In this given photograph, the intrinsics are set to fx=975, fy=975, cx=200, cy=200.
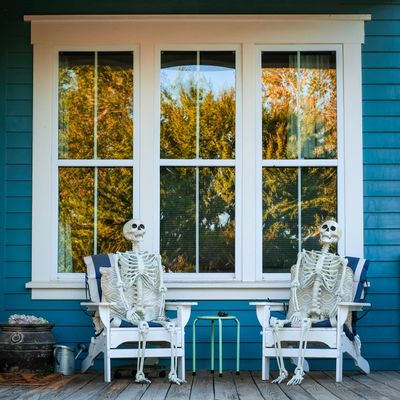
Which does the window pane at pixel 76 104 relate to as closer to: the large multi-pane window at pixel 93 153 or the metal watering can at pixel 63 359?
the large multi-pane window at pixel 93 153

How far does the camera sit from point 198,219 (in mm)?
8094

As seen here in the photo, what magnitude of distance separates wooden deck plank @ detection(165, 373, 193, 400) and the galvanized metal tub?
43.2 inches

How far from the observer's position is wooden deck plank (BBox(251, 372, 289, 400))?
6.36 m

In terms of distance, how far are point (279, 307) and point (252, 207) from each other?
90 cm

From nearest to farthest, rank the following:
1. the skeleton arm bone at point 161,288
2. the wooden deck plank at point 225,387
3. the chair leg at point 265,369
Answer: the wooden deck plank at point 225,387 → the chair leg at point 265,369 → the skeleton arm bone at point 161,288

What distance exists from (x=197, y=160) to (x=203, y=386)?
6.70ft

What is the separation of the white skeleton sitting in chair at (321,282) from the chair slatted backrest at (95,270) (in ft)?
4.83

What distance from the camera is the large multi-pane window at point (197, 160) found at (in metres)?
8.07

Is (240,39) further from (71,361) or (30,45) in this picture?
(71,361)

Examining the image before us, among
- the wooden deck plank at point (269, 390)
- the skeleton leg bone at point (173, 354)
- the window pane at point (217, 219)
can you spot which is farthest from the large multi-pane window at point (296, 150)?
the skeleton leg bone at point (173, 354)

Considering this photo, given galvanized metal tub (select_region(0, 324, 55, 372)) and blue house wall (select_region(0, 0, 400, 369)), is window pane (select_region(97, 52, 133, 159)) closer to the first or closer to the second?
blue house wall (select_region(0, 0, 400, 369))

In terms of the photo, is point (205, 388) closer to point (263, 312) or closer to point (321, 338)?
point (263, 312)

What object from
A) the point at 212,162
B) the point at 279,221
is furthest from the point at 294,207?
the point at 212,162

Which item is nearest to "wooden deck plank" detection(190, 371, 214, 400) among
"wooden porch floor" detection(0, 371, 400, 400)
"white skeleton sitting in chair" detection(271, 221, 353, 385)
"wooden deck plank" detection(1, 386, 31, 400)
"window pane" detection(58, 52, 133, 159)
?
"wooden porch floor" detection(0, 371, 400, 400)
